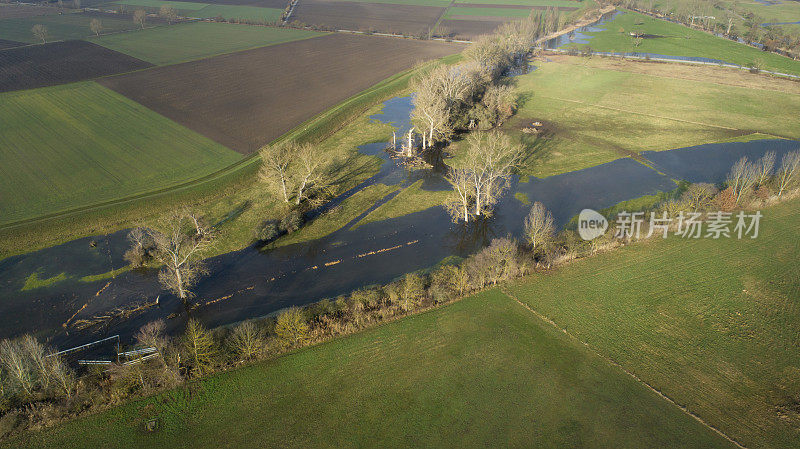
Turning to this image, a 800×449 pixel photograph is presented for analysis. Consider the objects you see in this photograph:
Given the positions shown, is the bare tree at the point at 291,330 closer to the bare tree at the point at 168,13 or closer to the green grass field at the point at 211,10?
the green grass field at the point at 211,10

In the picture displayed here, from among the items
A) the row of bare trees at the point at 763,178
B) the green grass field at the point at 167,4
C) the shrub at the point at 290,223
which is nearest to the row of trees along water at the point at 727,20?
the row of bare trees at the point at 763,178

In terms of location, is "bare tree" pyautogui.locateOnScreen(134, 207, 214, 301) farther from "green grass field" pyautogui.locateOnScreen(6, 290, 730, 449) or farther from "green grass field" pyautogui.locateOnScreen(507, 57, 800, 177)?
"green grass field" pyautogui.locateOnScreen(507, 57, 800, 177)

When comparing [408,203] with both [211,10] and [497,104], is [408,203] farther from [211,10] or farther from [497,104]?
[211,10]

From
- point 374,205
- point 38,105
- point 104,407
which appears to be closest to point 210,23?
point 38,105

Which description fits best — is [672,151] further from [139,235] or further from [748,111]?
[139,235]

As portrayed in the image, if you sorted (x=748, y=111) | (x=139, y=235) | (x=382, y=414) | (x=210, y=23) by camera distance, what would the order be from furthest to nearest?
(x=210, y=23), (x=748, y=111), (x=139, y=235), (x=382, y=414)

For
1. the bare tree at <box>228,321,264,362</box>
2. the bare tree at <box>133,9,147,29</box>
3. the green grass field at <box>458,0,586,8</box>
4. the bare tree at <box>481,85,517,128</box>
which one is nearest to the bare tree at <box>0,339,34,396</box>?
the bare tree at <box>228,321,264,362</box>

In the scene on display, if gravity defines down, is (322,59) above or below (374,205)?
above
